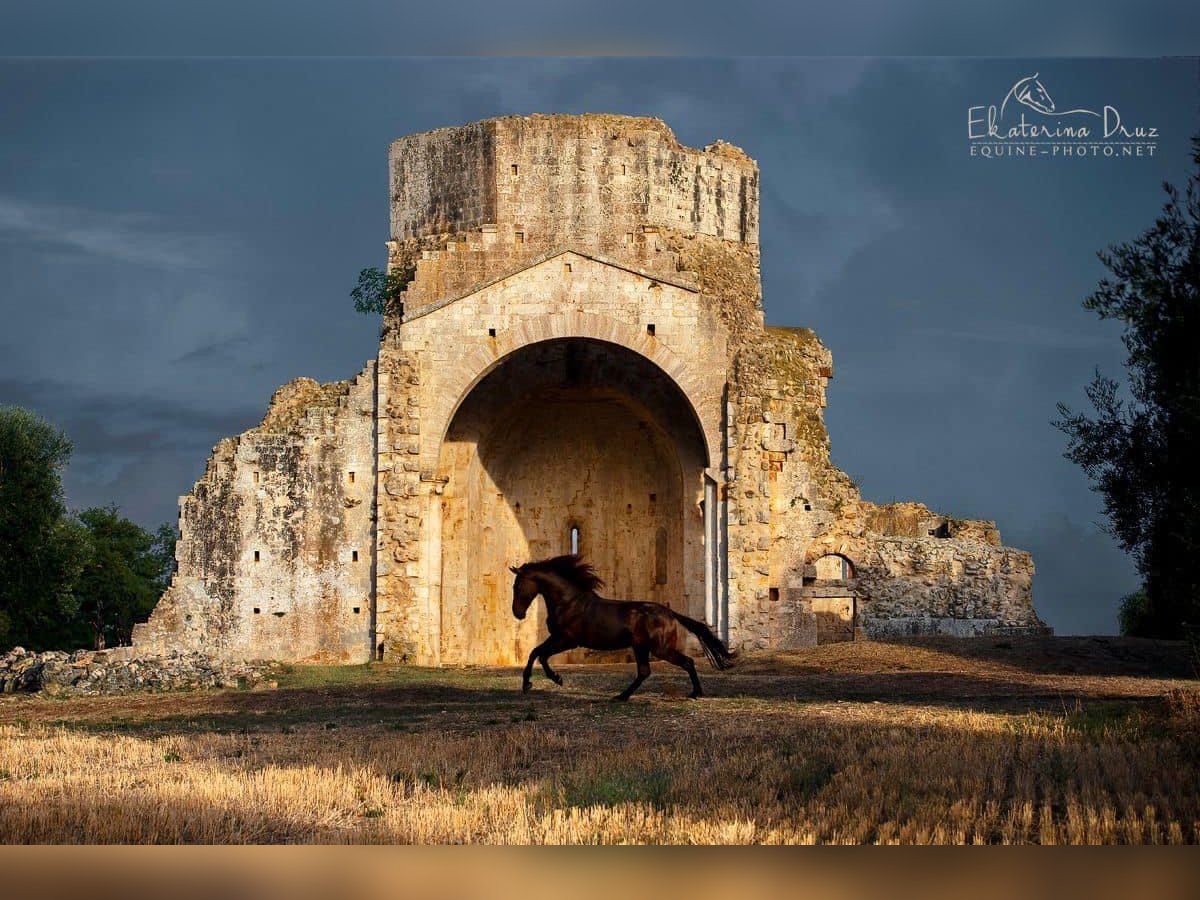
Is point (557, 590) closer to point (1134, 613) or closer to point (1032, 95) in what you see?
point (1032, 95)

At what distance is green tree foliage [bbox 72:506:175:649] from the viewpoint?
50531mm

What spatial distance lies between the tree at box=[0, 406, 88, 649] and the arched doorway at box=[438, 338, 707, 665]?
343 inches

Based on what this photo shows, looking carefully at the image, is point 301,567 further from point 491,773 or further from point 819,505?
point 491,773

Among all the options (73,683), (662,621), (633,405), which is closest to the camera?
(662,621)

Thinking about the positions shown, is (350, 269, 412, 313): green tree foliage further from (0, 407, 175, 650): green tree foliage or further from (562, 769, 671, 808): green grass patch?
(562, 769, 671, 808): green grass patch

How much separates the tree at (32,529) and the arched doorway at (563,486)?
872 cm

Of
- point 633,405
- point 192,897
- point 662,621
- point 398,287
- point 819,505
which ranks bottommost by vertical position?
point 192,897

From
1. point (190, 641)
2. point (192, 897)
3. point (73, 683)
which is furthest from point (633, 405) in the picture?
point (192, 897)

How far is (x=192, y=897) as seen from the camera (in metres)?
10.9

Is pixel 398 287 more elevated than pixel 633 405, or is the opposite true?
pixel 398 287

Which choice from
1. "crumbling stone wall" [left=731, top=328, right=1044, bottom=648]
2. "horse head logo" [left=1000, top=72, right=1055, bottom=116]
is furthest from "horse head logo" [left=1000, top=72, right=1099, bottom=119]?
"crumbling stone wall" [left=731, top=328, right=1044, bottom=648]

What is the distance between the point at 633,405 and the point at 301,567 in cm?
837

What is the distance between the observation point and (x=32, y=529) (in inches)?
1427

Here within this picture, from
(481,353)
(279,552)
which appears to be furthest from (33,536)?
(481,353)
